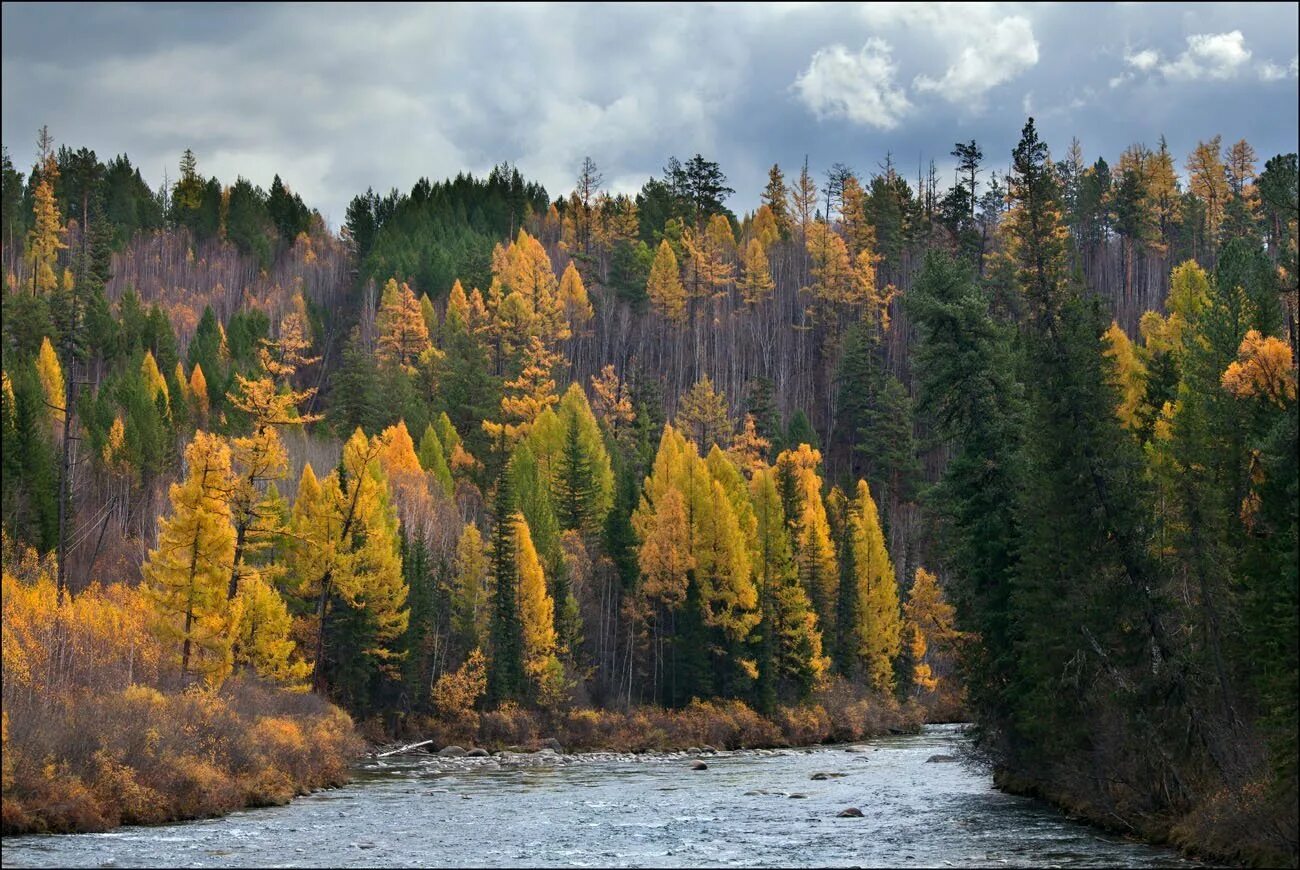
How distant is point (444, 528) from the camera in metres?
77.7

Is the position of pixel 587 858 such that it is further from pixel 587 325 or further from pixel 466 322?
pixel 587 325

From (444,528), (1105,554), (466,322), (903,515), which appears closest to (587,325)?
(466,322)

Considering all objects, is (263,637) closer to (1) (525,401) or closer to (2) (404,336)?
(1) (525,401)

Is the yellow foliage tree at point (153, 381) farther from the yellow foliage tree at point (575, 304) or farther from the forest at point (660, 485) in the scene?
the yellow foliage tree at point (575, 304)

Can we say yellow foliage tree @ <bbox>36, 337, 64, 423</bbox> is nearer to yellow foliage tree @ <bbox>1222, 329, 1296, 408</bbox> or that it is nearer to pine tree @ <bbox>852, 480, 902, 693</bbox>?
pine tree @ <bbox>852, 480, 902, 693</bbox>

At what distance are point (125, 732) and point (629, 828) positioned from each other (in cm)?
1299

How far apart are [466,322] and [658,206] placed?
133ft

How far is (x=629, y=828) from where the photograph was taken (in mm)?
33094

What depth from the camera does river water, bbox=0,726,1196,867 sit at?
27.1 meters

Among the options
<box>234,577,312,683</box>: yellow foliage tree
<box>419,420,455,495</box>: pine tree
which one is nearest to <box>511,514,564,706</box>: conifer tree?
<box>234,577,312,683</box>: yellow foliage tree

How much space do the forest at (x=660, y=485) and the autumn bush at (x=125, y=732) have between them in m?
0.15

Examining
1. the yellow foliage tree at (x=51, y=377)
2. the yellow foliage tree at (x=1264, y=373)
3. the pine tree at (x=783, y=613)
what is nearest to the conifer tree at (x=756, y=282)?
the yellow foliage tree at (x=51, y=377)

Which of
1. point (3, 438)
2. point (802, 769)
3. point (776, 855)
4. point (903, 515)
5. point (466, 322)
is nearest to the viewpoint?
point (776, 855)

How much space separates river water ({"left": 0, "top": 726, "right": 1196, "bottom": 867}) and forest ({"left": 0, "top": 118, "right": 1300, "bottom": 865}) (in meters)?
2.15
